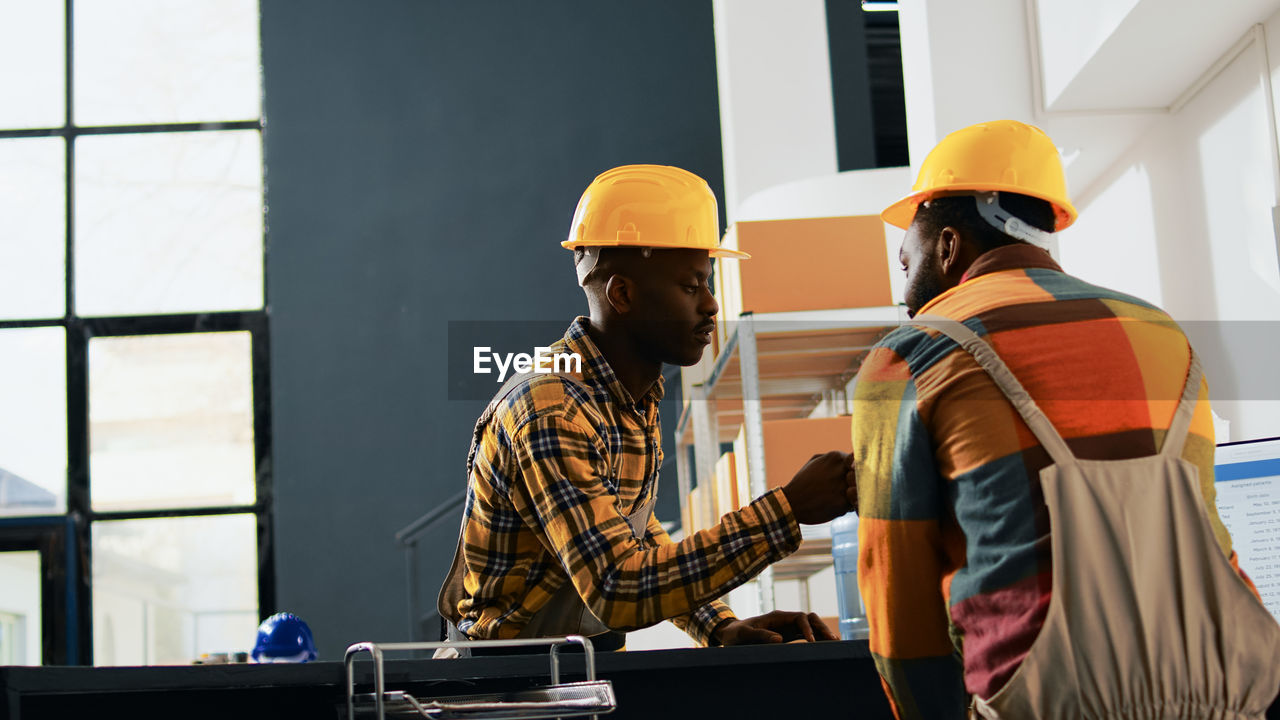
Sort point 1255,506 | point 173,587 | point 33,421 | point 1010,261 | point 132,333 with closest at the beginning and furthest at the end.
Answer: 1. point 1010,261
2. point 1255,506
3. point 173,587
4. point 33,421
5. point 132,333

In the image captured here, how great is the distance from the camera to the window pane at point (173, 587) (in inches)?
307

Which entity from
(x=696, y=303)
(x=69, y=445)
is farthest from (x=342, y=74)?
(x=696, y=303)

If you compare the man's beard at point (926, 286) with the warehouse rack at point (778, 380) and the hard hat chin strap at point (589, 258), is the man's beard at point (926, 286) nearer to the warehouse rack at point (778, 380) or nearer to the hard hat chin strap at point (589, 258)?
the hard hat chin strap at point (589, 258)

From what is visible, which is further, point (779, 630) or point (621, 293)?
point (621, 293)

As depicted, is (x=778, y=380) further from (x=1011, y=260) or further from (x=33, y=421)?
(x=33, y=421)

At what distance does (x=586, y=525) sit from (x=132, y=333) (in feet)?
23.6

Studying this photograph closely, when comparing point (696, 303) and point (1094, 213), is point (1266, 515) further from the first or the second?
point (1094, 213)

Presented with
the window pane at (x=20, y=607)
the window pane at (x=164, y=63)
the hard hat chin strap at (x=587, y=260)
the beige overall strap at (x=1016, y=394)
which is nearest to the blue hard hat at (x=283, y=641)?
the hard hat chin strap at (x=587, y=260)

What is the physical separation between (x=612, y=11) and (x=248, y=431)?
393 centimetres

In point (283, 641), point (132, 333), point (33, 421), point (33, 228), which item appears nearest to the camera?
point (283, 641)

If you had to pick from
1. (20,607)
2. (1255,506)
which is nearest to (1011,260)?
(1255,506)

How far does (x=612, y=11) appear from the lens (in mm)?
8531

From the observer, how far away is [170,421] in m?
8.04

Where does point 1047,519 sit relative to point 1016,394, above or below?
below
